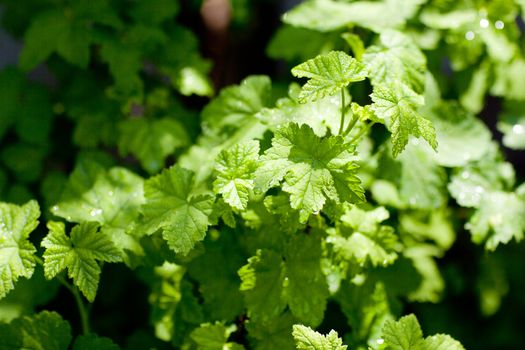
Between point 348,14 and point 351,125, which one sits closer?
point 351,125

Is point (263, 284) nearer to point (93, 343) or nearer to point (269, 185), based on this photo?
point (269, 185)

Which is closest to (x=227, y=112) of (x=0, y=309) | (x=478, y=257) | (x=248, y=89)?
(x=248, y=89)

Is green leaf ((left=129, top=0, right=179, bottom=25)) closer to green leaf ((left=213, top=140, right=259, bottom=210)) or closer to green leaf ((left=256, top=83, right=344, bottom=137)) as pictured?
green leaf ((left=256, top=83, right=344, bottom=137))

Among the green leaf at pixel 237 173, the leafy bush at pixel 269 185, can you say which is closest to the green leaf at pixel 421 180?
the leafy bush at pixel 269 185

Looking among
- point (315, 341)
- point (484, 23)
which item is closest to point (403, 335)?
point (315, 341)

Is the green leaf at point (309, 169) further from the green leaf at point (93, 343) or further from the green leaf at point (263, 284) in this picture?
the green leaf at point (93, 343)

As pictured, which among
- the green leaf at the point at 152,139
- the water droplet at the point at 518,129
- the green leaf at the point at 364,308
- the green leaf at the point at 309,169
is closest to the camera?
the green leaf at the point at 309,169
